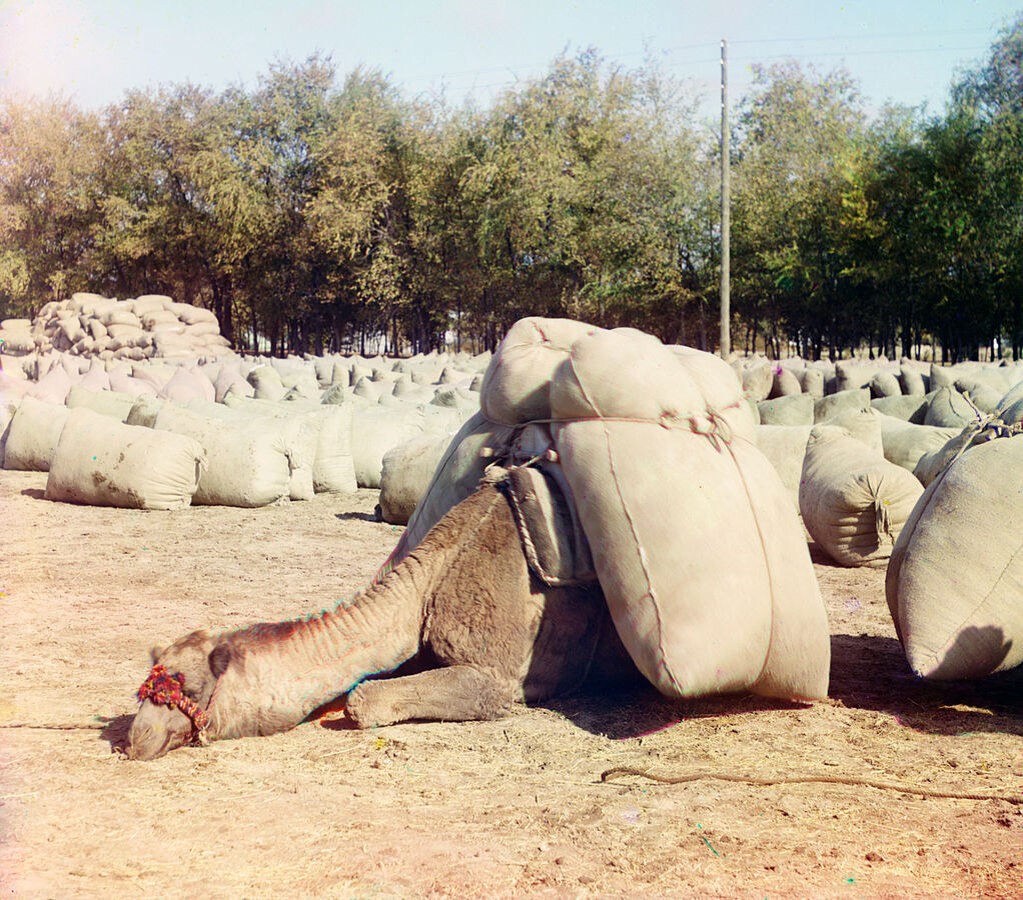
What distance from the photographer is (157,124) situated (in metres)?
37.6

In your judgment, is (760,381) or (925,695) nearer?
(925,695)

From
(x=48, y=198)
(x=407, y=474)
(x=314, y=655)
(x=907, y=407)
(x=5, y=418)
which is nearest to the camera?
(x=314, y=655)

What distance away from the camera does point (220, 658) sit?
3236 mm

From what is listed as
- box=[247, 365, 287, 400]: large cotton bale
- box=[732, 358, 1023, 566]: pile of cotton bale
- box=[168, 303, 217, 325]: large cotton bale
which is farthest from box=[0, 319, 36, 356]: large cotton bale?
box=[732, 358, 1023, 566]: pile of cotton bale

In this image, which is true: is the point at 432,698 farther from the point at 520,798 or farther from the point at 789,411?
the point at 789,411

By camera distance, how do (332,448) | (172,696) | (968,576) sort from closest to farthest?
1. (172,696)
2. (968,576)
3. (332,448)

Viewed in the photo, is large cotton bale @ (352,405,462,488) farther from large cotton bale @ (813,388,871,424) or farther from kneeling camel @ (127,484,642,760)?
kneeling camel @ (127,484,642,760)

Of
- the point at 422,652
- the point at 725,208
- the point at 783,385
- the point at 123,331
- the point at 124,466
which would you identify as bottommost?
the point at 422,652

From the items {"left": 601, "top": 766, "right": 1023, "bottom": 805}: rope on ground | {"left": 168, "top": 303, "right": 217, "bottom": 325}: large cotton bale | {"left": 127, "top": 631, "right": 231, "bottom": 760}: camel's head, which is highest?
{"left": 168, "top": 303, "right": 217, "bottom": 325}: large cotton bale

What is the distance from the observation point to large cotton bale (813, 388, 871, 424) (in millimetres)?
9461

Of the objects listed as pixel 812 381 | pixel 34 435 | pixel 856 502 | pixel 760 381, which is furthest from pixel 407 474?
pixel 812 381

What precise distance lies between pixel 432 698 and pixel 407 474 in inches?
170

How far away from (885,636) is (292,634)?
302 centimetres

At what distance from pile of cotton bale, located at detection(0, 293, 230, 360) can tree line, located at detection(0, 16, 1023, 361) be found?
8.64 meters
